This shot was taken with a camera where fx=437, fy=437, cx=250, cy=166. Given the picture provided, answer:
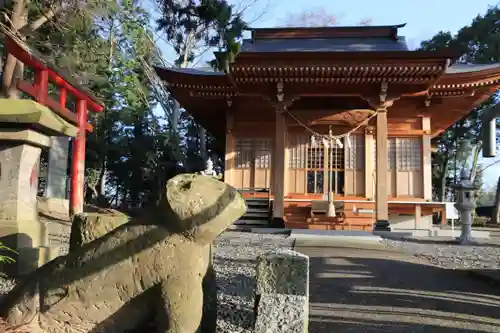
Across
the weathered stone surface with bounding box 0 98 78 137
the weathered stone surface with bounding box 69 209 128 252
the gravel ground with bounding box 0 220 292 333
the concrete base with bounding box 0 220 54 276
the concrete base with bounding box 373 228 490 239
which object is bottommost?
the concrete base with bounding box 373 228 490 239

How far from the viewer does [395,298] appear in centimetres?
489

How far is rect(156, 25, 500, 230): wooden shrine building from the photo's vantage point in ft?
38.2

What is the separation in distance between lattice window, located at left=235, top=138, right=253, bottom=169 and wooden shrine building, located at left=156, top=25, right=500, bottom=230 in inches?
1.4

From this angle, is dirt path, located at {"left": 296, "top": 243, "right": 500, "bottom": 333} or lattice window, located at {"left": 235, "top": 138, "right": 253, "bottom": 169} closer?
dirt path, located at {"left": 296, "top": 243, "right": 500, "bottom": 333}

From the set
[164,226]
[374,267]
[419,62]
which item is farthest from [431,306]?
[419,62]

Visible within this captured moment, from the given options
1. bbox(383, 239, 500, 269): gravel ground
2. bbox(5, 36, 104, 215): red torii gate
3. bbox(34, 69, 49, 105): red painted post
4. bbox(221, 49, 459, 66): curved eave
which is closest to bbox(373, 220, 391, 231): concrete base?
bbox(383, 239, 500, 269): gravel ground

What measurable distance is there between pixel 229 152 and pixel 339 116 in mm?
3917

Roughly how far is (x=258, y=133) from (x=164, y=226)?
41.9 ft

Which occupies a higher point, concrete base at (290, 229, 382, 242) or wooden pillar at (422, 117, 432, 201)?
wooden pillar at (422, 117, 432, 201)

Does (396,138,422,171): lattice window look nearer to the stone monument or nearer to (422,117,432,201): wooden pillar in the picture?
(422,117,432,201): wooden pillar

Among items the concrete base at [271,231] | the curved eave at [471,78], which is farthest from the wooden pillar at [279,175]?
the curved eave at [471,78]

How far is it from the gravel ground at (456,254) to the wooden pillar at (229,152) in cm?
635

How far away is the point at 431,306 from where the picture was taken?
4594 millimetres

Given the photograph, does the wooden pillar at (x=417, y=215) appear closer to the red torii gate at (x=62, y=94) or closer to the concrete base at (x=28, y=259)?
the red torii gate at (x=62, y=94)
